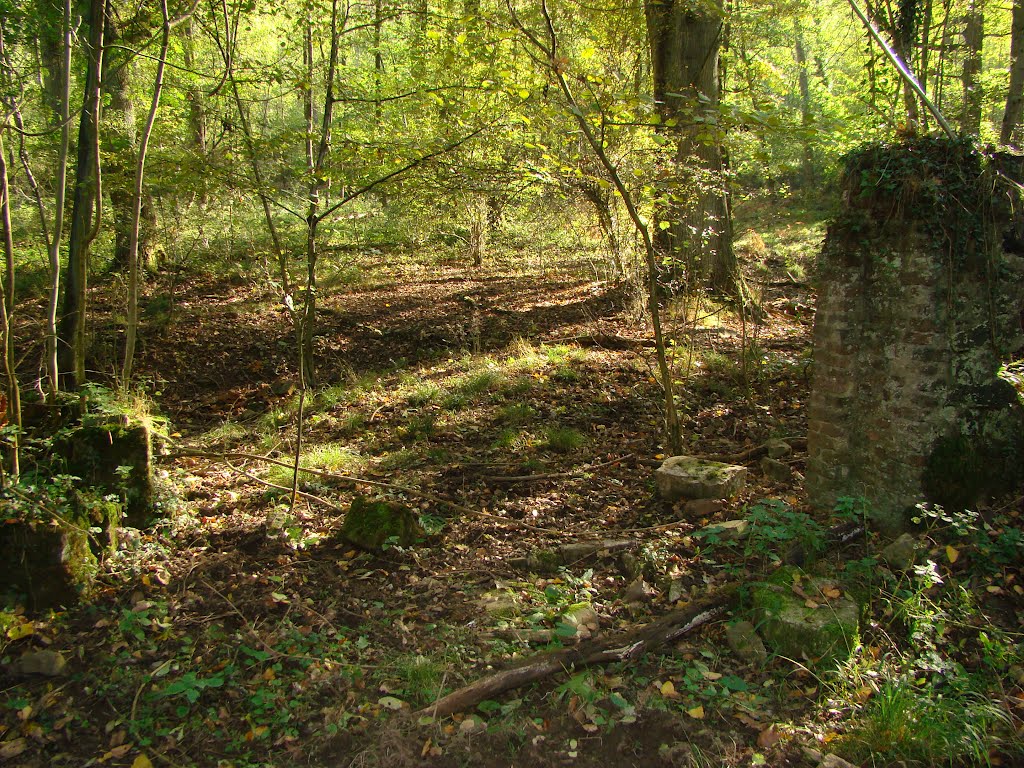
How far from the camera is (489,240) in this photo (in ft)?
44.6

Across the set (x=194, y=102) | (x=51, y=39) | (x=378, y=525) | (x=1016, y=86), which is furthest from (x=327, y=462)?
(x=1016, y=86)

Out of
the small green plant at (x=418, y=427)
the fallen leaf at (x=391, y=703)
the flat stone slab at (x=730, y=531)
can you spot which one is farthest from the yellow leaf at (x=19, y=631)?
the flat stone slab at (x=730, y=531)

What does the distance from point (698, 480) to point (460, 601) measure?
201 centimetres

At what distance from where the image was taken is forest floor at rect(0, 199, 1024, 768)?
265cm

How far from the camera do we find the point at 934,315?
3566mm

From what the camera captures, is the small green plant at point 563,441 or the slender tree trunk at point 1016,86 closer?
the small green plant at point 563,441

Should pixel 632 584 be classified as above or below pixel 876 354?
below

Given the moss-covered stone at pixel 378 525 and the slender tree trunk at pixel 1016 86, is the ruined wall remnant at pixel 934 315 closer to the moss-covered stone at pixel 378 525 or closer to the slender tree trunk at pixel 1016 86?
the moss-covered stone at pixel 378 525

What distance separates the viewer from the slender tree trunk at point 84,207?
4.07 metres

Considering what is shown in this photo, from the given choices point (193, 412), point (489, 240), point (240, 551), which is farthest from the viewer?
point (489, 240)

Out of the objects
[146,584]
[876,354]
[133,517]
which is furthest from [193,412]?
[876,354]

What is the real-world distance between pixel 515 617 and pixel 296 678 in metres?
1.19

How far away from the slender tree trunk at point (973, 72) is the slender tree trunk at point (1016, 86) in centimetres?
36

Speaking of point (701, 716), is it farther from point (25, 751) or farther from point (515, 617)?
point (25, 751)
